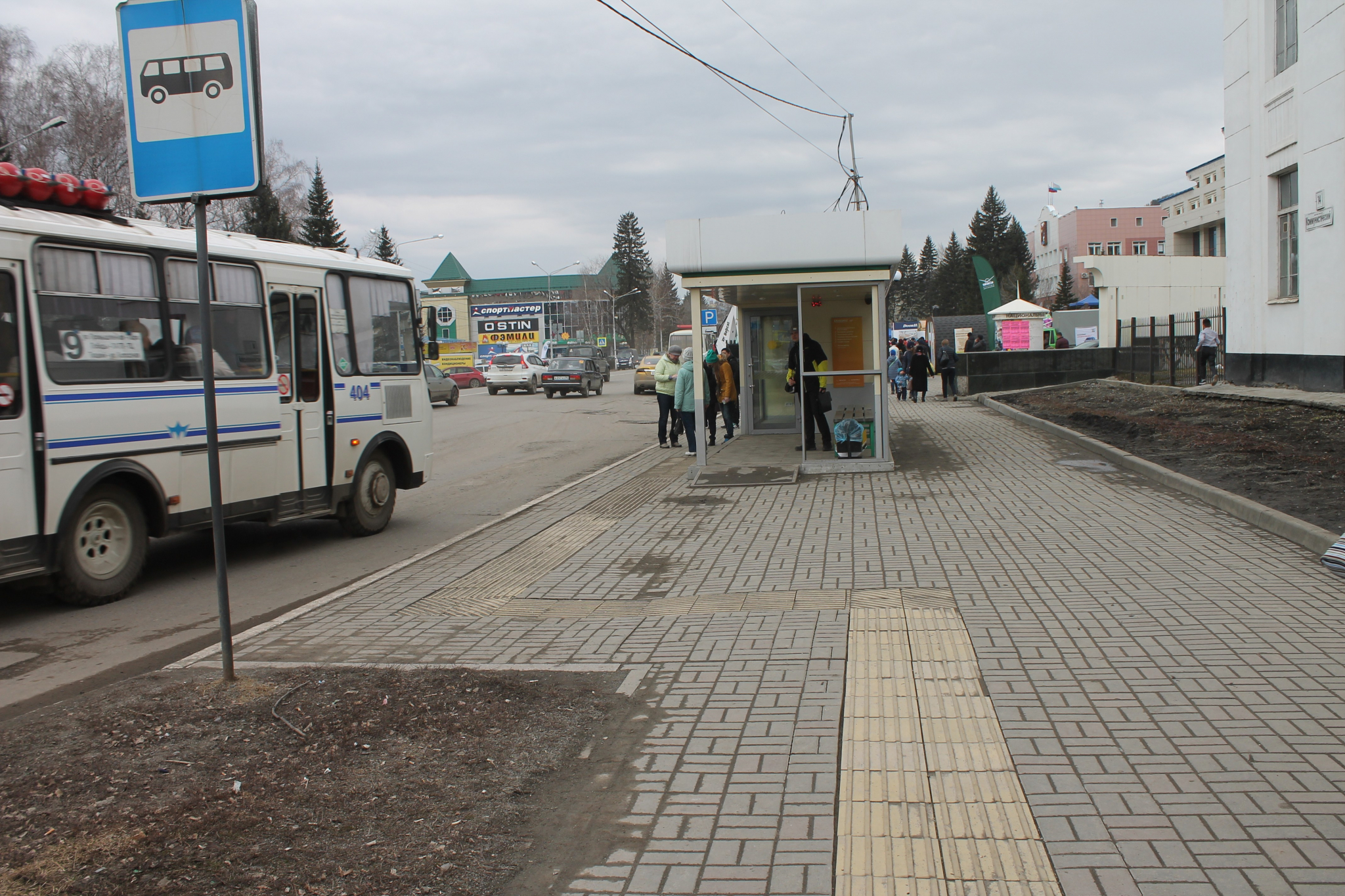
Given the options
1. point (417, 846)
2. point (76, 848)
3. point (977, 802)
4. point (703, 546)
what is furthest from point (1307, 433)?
point (76, 848)

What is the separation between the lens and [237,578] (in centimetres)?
836

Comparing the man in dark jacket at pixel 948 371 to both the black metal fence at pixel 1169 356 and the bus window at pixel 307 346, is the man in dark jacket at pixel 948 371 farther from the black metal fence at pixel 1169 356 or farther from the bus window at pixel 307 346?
the bus window at pixel 307 346

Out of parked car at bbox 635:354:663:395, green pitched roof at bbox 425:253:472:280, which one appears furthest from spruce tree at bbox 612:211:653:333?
parked car at bbox 635:354:663:395

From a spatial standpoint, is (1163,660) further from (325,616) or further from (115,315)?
(115,315)

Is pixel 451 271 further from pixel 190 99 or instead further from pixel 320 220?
pixel 190 99

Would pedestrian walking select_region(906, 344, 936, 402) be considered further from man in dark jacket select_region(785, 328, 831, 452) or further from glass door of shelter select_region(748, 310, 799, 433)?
man in dark jacket select_region(785, 328, 831, 452)

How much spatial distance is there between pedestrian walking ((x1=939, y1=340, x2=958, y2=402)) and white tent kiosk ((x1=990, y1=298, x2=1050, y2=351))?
11.3m

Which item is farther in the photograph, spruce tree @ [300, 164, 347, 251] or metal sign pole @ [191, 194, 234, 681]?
spruce tree @ [300, 164, 347, 251]

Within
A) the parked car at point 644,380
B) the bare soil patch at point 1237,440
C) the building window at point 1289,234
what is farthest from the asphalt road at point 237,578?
the parked car at point 644,380

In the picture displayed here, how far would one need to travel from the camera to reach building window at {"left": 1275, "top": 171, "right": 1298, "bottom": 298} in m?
19.1

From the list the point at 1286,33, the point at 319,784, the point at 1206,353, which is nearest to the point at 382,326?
the point at 319,784

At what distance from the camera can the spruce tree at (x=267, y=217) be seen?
53.5 metres

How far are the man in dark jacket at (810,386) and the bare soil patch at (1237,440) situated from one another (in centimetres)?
Result: 407

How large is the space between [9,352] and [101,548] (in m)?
1.59
